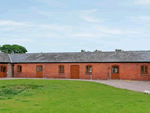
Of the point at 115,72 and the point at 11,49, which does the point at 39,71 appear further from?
the point at 11,49

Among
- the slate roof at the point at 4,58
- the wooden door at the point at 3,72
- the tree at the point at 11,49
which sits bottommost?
the wooden door at the point at 3,72

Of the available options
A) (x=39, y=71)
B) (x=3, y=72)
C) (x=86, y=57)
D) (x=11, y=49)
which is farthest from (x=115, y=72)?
(x=11, y=49)

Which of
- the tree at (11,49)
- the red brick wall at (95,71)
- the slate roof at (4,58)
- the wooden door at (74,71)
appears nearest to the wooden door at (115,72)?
the red brick wall at (95,71)

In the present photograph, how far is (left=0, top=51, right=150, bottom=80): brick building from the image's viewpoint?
104 feet

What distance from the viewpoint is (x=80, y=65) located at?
34125 mm

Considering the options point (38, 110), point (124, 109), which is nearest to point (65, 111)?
point (38, 110)

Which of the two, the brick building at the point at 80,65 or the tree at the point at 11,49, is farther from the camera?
the tree at the point at 11,49

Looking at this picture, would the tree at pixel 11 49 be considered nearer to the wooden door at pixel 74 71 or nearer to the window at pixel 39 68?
the window at pixel 39 68

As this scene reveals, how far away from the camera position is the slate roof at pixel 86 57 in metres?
32.4

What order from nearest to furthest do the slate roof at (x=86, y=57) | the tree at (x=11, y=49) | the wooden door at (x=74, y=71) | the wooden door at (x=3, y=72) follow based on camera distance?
the slate roof at (x=86, y=57) < the wooden door at (x=74, y=71) < the wooden door at (x=3, y=72) < the tree at (x=11, y=49)

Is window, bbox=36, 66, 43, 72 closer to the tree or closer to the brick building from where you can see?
the brick building

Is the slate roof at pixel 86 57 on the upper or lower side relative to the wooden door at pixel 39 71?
upper

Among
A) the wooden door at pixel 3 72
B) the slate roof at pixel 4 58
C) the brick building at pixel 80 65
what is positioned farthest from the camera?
the slate roof at pixel 4 58

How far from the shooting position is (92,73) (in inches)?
1323
